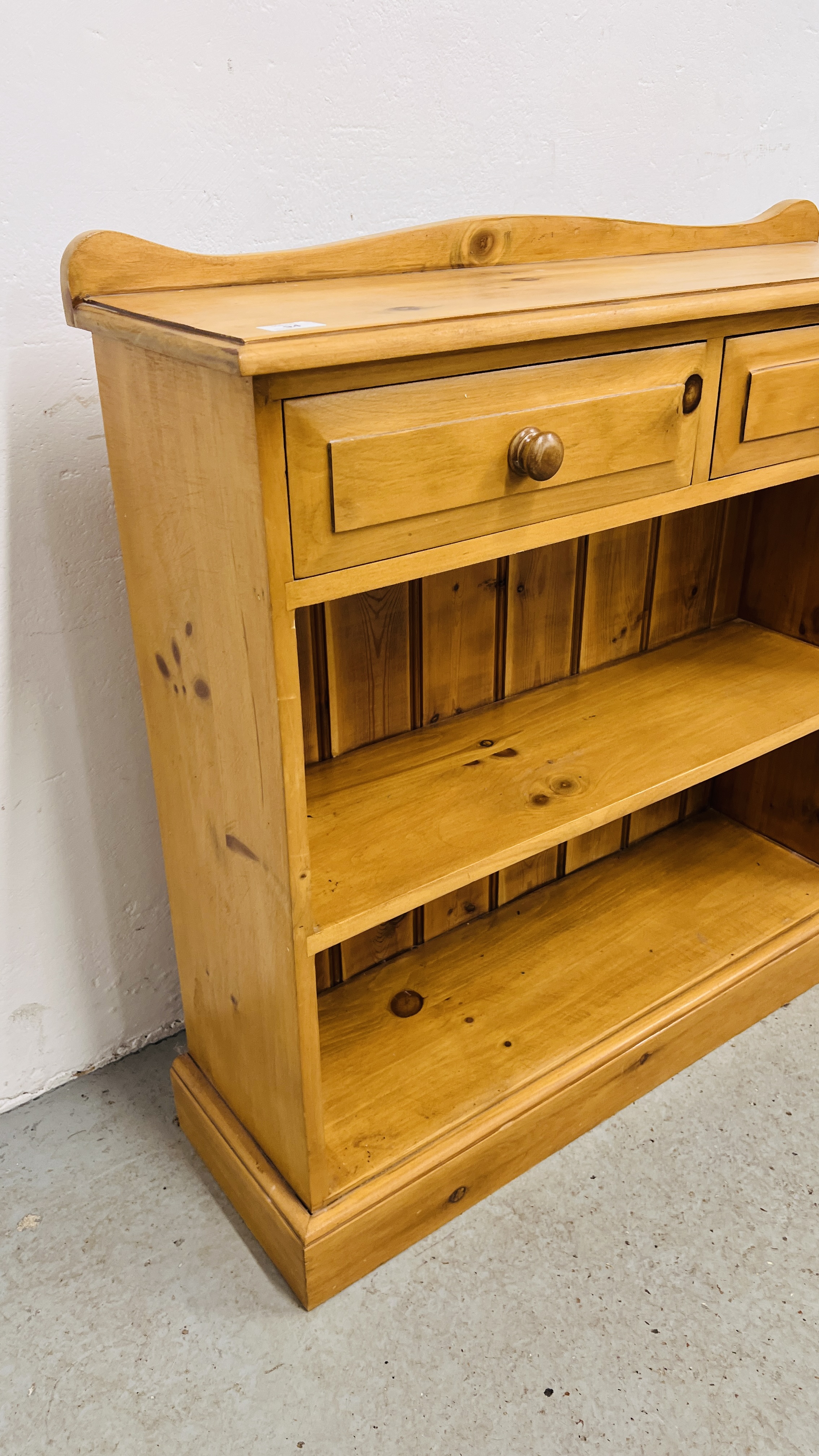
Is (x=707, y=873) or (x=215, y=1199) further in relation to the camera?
(x=707, y=873)

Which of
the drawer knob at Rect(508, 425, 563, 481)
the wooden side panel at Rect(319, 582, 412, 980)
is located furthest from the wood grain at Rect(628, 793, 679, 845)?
the drawer knob at Rect(508, 425, 563, 481)

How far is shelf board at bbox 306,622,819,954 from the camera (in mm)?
1175

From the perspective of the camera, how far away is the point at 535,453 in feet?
3.24

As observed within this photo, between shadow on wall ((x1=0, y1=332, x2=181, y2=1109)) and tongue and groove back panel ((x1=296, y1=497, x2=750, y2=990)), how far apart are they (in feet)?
0.87

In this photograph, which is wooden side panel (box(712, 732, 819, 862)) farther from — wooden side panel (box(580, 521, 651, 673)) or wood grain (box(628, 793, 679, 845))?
wooden side panel (box(580, 521, 651, 673))

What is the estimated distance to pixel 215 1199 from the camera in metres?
1.40

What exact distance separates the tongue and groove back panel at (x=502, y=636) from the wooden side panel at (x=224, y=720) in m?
0.21

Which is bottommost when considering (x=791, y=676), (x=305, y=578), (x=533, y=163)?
(x=791, y=676)

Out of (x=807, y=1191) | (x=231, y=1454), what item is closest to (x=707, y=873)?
(x=807, y=1191)

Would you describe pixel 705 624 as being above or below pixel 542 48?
below

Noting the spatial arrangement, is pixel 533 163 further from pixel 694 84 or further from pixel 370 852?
pixel 370 852

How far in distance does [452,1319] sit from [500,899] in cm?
66

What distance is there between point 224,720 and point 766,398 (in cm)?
72

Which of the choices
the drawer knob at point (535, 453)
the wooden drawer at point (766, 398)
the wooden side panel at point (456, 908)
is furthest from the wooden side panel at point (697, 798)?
the drawer knob at point (535, 453)
